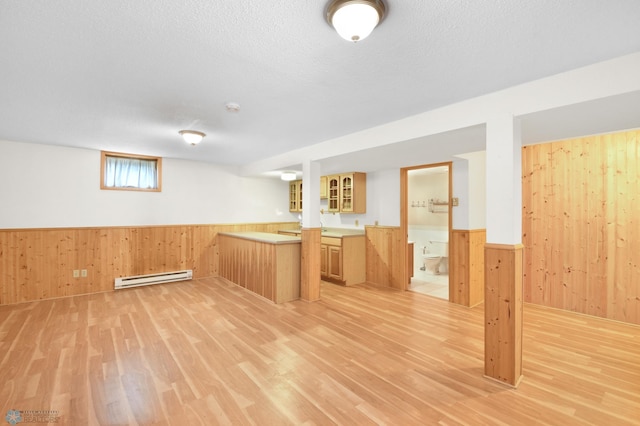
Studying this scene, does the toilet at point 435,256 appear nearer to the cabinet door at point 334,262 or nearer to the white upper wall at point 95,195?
the cabinet door at point 334,262

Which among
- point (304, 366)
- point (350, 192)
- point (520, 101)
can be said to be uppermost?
point (520, 101)

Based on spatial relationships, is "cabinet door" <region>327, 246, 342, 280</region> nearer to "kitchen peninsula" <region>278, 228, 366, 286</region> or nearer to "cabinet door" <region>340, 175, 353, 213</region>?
"kitchen peninsula" <region>278, 228, 366, 286</region>

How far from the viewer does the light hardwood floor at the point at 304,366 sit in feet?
6.31

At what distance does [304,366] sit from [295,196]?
16.3 feet

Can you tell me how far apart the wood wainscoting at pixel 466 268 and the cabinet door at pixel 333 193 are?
2413 mm

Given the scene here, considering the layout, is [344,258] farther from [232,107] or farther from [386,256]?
[232,107]

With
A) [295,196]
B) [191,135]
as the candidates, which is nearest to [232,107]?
[191,135]

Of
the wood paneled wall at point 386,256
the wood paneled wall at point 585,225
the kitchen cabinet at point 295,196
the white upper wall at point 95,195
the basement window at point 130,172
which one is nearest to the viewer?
the wood paneled wall at point 585,225

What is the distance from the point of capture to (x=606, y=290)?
11.5 ft

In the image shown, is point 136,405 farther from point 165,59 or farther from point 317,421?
point 165,59

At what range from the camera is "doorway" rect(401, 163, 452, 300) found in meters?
6.32

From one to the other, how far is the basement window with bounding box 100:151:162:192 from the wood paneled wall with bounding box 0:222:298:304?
29.8 inches

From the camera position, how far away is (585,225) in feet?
12.0

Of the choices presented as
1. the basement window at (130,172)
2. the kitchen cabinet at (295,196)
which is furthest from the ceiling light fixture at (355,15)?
the kitchen cabinet at (295,196)
